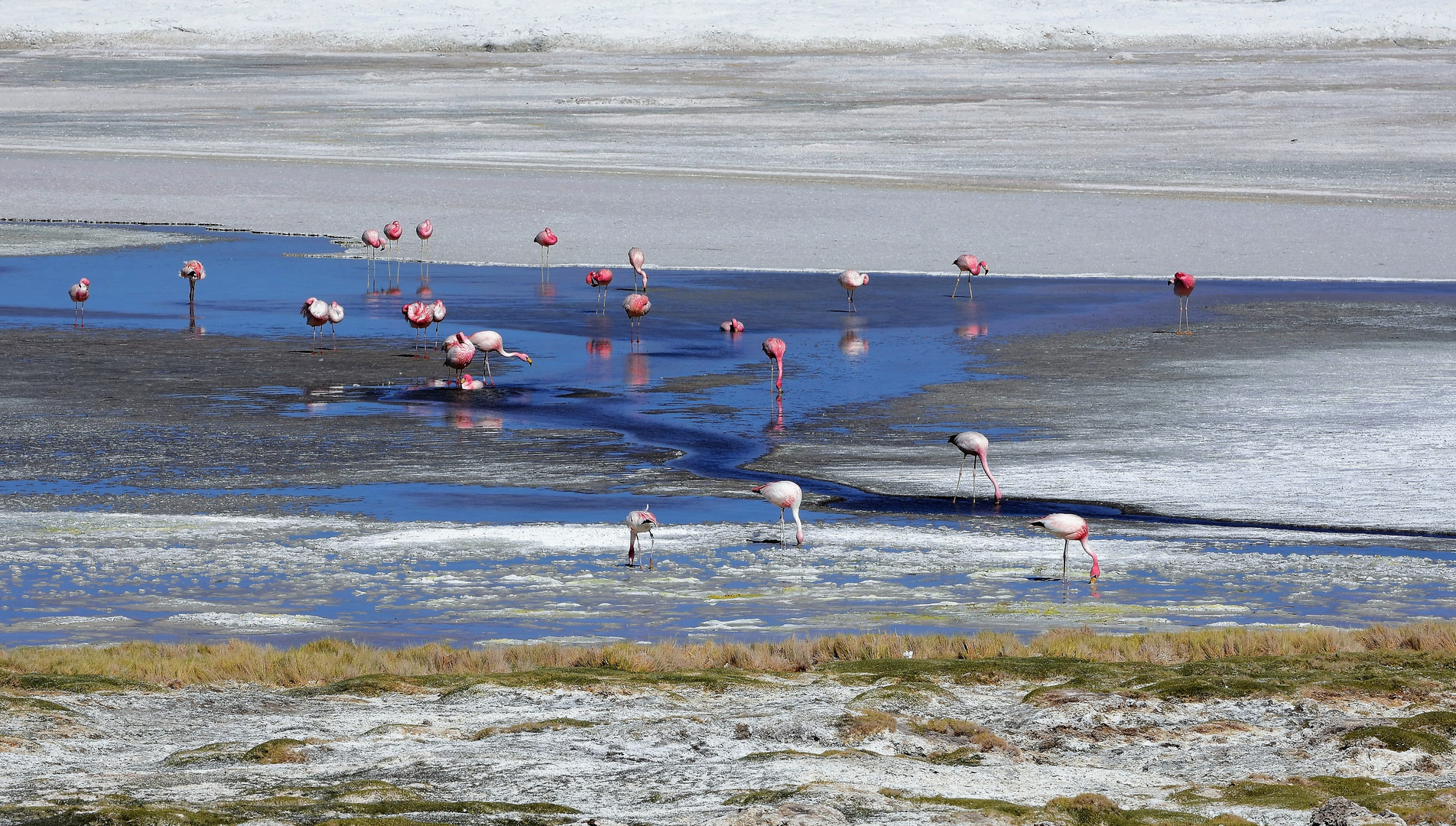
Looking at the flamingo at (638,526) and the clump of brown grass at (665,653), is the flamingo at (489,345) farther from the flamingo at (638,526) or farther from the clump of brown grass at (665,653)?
the clump of brown grass at (665,653)

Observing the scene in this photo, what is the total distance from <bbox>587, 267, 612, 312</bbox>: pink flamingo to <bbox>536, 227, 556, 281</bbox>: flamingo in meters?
1.43

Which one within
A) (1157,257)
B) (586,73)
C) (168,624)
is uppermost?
(586,73)

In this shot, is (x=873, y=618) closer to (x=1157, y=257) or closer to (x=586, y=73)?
(x=1157, y=257)

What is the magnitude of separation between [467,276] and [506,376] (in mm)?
8728

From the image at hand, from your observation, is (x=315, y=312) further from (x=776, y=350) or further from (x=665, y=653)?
(x=665, y=653)

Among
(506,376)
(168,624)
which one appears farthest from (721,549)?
(506,376)

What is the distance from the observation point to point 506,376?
20.1 metres

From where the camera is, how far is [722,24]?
363 feet

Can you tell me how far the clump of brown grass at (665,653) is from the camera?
951 cm

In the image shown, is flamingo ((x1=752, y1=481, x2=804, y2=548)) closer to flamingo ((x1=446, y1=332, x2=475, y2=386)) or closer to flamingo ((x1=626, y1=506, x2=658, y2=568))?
flamingo ((x1=626, y1=506, x2=658, y2=568))

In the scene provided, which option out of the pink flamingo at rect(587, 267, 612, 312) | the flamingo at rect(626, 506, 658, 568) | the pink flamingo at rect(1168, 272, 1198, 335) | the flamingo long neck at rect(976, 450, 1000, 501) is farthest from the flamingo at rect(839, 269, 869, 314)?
the flamingo at rect(626, 506, 658, 568)

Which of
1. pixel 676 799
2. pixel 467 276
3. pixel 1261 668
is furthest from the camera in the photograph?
pixel 467 276

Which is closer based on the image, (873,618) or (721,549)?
(873,618)

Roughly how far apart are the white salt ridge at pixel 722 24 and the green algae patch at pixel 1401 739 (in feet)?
311
